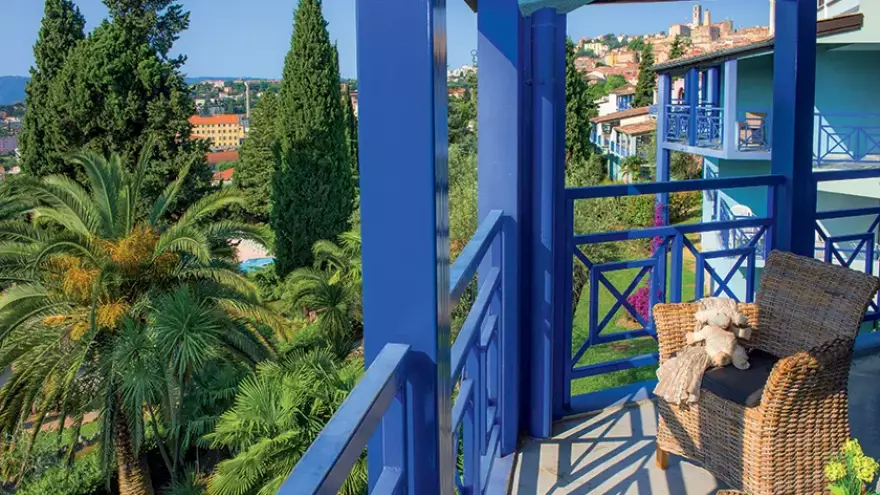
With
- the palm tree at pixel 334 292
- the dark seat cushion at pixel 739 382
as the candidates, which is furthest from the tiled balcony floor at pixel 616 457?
the palm tree at pixel 334 292

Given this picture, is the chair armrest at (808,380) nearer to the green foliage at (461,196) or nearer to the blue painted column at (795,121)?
the blue painted column at (795,121)

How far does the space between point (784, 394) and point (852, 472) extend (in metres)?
0.52

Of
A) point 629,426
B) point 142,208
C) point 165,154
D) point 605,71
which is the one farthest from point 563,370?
point 605,71

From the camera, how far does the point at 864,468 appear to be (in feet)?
5.23

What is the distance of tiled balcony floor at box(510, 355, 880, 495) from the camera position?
8.64 feet

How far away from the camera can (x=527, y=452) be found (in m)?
2.87

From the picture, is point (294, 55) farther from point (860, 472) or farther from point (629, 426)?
point (860, 472)

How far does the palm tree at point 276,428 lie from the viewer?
6801 mm

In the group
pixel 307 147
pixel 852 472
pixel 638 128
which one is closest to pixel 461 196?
pixel 307 147

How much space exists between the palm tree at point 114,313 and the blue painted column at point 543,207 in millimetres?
7132

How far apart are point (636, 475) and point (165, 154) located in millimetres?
17606

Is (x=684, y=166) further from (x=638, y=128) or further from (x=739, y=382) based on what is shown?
(x=739, y=382)

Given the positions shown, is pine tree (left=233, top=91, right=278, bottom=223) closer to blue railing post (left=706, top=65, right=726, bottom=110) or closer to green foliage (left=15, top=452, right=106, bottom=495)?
blue railing post (left=706, top=65, right=726, bottom=110)

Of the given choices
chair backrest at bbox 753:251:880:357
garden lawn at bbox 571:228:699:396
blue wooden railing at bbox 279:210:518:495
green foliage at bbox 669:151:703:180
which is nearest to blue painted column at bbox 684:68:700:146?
garden lawn at bbox 571:228:699:396
